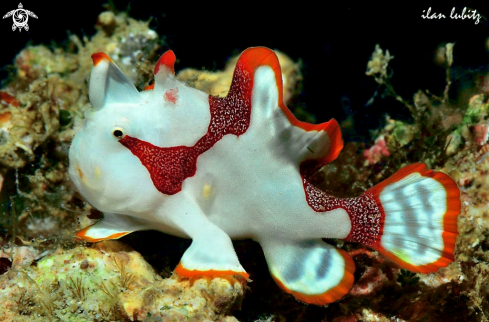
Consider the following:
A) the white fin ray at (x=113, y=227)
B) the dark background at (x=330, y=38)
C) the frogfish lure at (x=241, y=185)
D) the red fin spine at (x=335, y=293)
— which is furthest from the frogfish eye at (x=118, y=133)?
the dark background at (x=330, y=38)

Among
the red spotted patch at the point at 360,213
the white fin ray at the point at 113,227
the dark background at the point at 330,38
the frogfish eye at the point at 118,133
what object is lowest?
the white fin ray at the point at 113,227

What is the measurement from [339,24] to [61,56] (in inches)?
131

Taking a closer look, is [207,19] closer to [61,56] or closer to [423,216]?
[61,56]

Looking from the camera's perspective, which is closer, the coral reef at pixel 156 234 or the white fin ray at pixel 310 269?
the coral reef at pixel 156 234

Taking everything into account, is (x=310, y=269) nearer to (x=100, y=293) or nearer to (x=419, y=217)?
(x=419, y=217)

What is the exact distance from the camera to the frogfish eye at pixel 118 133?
7.48ft

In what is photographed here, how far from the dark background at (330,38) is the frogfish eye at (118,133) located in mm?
2020

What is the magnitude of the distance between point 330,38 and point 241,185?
9.12 feet

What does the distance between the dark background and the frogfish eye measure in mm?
2020

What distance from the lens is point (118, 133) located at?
2.29m

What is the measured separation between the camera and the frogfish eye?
228 cm

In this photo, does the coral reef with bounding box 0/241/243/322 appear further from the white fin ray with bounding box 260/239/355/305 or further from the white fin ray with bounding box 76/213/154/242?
the white fin ray with bounding box 260/239/355/305

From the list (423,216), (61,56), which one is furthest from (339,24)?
(61,56)

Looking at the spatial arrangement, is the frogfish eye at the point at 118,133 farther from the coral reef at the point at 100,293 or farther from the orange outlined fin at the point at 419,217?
the orange outlined fin at the point at 419,217
